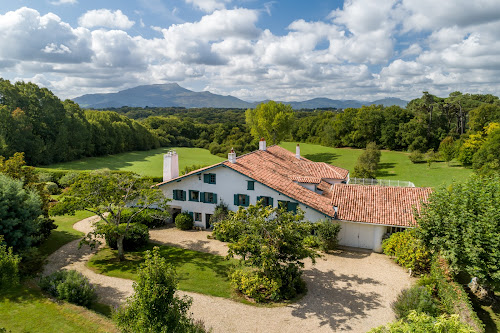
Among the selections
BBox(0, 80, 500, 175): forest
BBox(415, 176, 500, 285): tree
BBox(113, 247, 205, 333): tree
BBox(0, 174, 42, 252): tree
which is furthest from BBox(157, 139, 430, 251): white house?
BBox(0, 80, 500, 175): forest

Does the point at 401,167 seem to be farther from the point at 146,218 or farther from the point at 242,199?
the point at 146,218

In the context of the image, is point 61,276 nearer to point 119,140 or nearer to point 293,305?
point 293,305

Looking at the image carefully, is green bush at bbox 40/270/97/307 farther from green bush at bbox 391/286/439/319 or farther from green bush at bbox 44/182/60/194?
green bush at bbox 44/182/60/194

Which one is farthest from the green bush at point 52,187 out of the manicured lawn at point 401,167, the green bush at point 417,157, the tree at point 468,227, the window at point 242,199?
the green bush at point 417,157

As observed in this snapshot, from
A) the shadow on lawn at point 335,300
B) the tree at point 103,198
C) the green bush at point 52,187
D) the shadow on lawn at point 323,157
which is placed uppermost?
the tree at point 103,198

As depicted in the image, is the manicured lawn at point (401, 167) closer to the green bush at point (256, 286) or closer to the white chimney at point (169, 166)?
the green bush at point (256, 286)

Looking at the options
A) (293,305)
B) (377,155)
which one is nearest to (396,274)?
(293,305)
